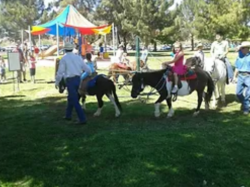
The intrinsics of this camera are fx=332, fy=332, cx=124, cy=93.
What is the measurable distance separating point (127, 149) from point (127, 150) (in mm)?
52

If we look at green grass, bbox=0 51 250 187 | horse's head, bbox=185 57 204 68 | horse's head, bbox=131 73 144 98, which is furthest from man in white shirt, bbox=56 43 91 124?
horse's head, bbox=185 57 204 68

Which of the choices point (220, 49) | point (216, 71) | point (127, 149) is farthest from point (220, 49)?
point (127, 149)

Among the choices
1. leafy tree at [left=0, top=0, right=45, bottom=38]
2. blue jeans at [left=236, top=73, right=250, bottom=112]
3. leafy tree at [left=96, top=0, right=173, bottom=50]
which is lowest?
blue jeans at [left=236, top=73, right=250, bottom=112]

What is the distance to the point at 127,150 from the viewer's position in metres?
5.97

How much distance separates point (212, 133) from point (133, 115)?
242cm

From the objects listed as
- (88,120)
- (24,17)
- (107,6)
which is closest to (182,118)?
(88,120)

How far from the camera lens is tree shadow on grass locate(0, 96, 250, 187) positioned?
4.93 m

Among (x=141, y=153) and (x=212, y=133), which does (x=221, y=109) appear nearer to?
(x=212, y=133)

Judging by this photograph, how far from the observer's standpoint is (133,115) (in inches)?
346

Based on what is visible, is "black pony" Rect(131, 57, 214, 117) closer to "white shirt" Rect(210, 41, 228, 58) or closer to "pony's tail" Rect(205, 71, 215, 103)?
"pony's tail" Rect(205, 71, 215, 103)

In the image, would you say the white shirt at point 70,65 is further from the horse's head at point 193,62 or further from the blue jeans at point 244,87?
the blue jeans at point 244,87

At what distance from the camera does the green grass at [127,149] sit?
16.1ft

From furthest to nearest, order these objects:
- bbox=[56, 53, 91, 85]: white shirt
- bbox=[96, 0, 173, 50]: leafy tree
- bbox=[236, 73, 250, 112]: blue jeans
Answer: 1. bbox=[96, 0, 173, 50]: leafy tree
2. bbox=[236, 73, 250, 112]: blue jeans
3. bbox=[56, 53, 91, 85]: white shirt

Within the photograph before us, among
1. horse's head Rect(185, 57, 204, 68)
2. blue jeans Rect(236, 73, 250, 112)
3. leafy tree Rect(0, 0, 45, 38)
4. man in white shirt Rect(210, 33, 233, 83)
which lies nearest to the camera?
blue jeans Rect(236, 73, 250, 112)
